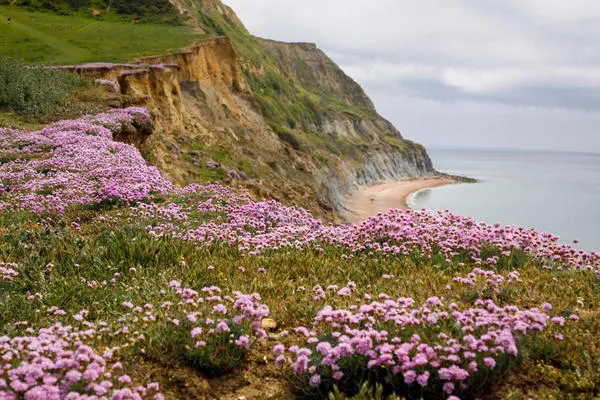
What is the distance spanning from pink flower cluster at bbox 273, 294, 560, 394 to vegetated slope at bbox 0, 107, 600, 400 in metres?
0.02

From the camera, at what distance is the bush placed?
73.4 feet

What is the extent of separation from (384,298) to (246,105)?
2330 inches

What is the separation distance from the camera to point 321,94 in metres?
168

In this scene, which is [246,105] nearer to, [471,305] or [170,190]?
[170,190]

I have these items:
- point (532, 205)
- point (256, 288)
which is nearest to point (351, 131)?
point (532, 205)

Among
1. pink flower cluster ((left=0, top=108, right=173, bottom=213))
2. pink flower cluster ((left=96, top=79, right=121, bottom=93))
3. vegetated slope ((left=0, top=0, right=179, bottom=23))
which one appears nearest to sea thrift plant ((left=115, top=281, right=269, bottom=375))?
pink flower cluster ((left=0, top=108, right=173, bottom=213))

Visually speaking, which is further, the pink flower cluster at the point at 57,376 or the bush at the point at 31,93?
the bush at the point at 31,93

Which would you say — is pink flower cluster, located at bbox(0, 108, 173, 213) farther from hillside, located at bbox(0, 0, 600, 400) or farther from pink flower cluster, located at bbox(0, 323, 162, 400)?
pink flower cluster, located at bbox(0, 323, 162, 400)

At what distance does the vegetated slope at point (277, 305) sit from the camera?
156 inches

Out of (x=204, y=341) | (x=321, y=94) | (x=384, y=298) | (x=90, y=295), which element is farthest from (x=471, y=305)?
(x=321, y=94)

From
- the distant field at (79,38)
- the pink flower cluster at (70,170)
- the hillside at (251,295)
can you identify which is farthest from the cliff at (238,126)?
the hillside at (251,295)

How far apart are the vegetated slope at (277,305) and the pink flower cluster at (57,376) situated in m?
0.02

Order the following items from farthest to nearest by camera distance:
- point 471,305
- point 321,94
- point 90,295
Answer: point 321,94
point 90,295
point 471,305

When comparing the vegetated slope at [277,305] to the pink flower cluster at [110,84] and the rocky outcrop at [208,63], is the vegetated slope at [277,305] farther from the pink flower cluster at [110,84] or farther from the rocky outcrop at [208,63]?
the rocky outcrop at [208,63]
